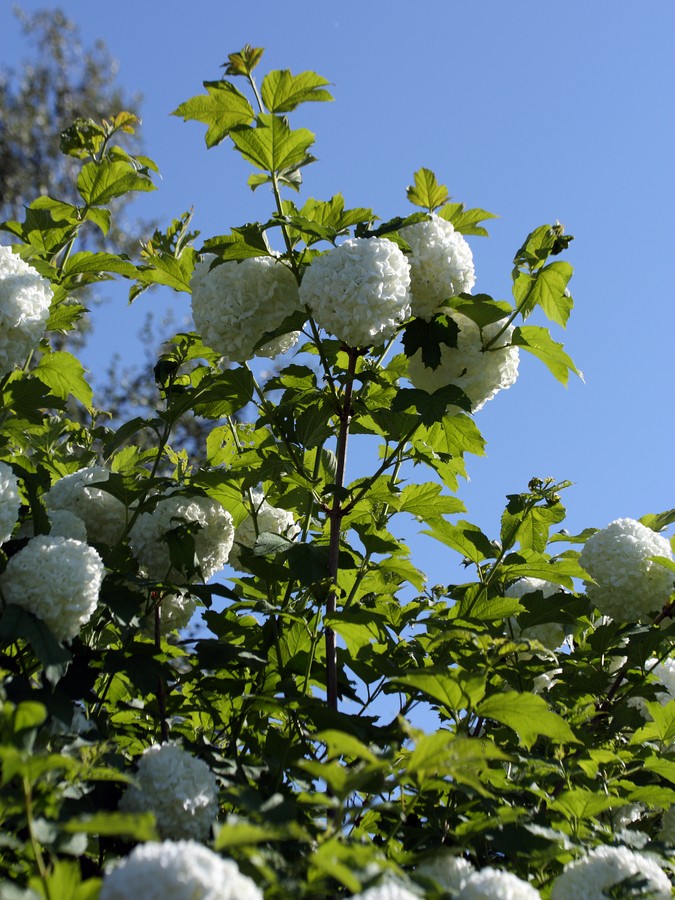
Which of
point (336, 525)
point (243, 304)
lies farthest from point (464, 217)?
point (336, 525)

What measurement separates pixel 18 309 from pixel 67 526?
0.58m

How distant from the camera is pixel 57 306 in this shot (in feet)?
10.2

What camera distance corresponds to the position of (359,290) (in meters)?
2.61

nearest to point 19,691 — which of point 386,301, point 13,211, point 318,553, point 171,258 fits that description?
point 318,553

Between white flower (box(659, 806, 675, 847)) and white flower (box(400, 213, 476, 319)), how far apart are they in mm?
1628

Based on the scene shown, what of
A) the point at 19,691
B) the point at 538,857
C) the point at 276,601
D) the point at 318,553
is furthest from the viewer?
the point at 276,601

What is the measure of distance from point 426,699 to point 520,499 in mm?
815

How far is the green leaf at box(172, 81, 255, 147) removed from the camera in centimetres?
286

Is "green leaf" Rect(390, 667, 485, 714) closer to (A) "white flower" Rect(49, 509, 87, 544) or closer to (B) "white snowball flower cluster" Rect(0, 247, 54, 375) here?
(A) "white flower" Rect(49, 509, 87, 544)

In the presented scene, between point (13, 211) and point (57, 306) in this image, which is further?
point (13, 211)

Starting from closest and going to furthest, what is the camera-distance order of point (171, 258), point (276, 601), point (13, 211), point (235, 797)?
point (235, 797) < point (276, 601) < point (171, 258) < point (13, 211)

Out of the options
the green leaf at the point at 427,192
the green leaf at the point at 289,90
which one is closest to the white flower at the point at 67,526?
the green leaf at the point at 289,90

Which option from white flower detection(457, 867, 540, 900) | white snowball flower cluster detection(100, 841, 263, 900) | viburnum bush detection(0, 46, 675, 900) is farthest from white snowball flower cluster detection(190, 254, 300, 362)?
white snowball flower cluster detection(100, 841, 263, 900)

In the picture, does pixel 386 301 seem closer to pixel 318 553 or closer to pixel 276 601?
pixel 318 553
